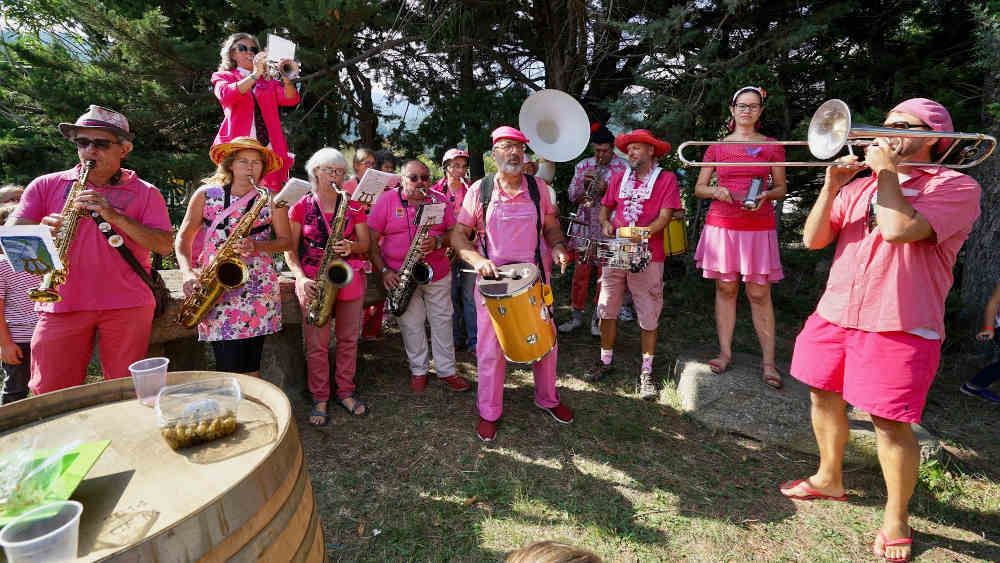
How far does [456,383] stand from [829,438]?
294 centimetres

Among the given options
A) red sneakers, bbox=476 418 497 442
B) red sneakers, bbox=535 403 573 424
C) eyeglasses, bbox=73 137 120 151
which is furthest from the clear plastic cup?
red sneakers, bbox=535 403 573 424

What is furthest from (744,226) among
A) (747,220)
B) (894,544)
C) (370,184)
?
(370,184)

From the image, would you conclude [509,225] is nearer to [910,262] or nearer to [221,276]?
[221,276]

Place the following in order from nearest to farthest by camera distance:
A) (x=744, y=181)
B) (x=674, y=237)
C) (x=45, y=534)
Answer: (x=45, y=534), (x=744, y=181), (x=674, y=237)

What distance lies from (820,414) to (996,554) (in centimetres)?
109

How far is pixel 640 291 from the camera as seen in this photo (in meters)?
4.59

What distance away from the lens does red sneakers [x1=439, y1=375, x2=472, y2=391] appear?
4753 millimetres

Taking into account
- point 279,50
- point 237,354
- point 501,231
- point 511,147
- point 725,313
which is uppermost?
point 279,50

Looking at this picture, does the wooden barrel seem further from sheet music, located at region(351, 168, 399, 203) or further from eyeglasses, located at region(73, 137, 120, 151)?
sheet music, located at region(351, 168, 399, 203)

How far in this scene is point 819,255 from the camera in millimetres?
7059

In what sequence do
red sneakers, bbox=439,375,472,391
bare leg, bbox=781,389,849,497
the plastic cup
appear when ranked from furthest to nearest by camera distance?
red sneakers, bbox=439,375,472,391, bare leg, bbox=781,389,849,497, the plastic cup

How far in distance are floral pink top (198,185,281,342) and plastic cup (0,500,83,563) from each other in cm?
238

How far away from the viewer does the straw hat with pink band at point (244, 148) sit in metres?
3.24

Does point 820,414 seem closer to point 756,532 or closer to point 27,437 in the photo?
point 756,532
